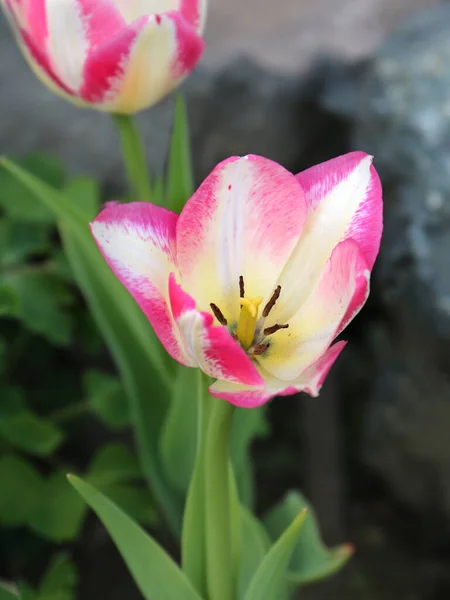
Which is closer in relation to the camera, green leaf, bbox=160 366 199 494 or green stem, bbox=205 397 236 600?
green stem, bbox=205 397 236 600

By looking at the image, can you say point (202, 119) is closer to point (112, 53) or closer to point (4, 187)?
point (4, 187)

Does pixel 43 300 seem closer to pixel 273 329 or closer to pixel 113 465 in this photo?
pixel 113 465

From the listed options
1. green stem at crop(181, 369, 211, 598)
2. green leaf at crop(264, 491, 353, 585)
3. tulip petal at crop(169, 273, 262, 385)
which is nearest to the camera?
tulip petal at crop(169, 273, 262, 385)

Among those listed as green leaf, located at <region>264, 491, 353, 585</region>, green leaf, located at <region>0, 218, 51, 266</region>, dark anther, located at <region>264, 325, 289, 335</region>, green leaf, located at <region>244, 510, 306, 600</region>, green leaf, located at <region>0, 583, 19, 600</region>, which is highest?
dark anther, located at <region>264, 325, 289, 335</region>

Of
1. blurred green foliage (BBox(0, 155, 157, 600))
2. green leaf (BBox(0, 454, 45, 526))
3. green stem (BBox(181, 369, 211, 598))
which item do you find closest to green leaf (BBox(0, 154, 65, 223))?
blurred green foliage (BBox(0, 155, 157, 600))

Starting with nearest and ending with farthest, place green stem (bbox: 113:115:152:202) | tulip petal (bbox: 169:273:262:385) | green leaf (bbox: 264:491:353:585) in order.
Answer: tulip petal (bbox: 169:273:262:385) < green stem (bbox: 113:115:152:202) < green leaf (bbox: 264:491:353:585)

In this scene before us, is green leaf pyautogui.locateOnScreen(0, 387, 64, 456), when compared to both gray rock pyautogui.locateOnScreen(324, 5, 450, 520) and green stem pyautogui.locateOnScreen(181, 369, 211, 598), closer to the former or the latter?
green stem pyautogui.locateOnScreen(181, 369, 211, 598)

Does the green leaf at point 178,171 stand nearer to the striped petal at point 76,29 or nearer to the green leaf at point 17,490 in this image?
the striped petal at point 76,29
